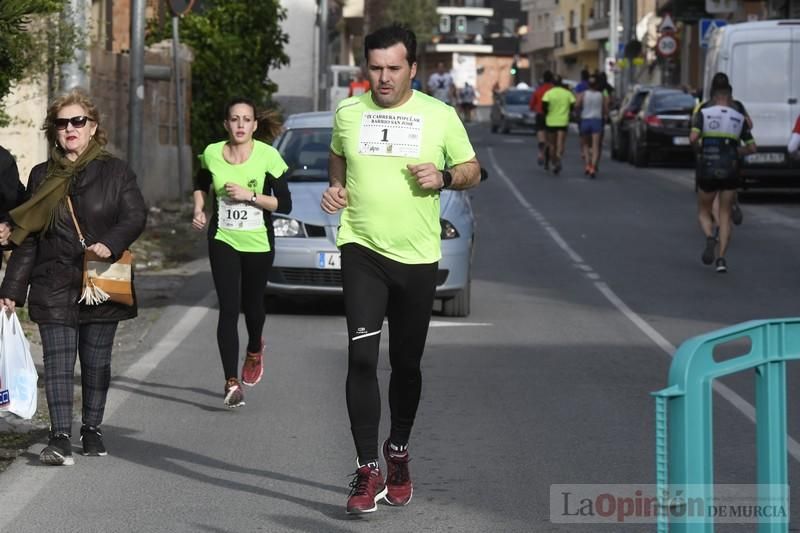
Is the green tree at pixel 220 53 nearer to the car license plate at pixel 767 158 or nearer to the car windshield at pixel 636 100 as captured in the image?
the car license plate at pixel 767 158

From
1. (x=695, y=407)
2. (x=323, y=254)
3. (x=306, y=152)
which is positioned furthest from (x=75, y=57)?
(x=695, y=407)

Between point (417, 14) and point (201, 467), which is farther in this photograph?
point (417, 14)

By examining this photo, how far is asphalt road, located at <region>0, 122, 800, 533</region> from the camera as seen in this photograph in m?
6.95

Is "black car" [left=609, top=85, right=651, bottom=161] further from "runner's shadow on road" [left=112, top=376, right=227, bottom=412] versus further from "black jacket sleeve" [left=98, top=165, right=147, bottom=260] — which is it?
"black jacket sleeve" [left=98, top=165, right=147, bottom=260]

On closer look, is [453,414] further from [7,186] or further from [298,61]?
[298,61]

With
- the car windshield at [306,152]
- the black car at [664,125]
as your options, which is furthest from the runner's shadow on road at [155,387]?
the black car at [664,125]

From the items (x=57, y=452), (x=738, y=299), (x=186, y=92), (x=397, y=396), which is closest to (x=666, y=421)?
(x=397, y=396)

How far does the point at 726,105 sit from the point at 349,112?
11296mm

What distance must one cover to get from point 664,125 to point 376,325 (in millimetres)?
30127

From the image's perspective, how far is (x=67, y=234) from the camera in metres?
7.91

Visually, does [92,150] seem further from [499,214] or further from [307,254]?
[499,214]

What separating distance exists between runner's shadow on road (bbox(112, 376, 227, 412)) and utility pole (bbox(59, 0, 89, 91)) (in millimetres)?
5867

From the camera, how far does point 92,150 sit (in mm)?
7977

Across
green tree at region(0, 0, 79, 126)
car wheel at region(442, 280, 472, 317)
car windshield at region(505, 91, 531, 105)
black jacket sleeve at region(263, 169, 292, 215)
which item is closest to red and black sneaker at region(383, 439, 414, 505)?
green tree at region(0, 0, 79, 126)
